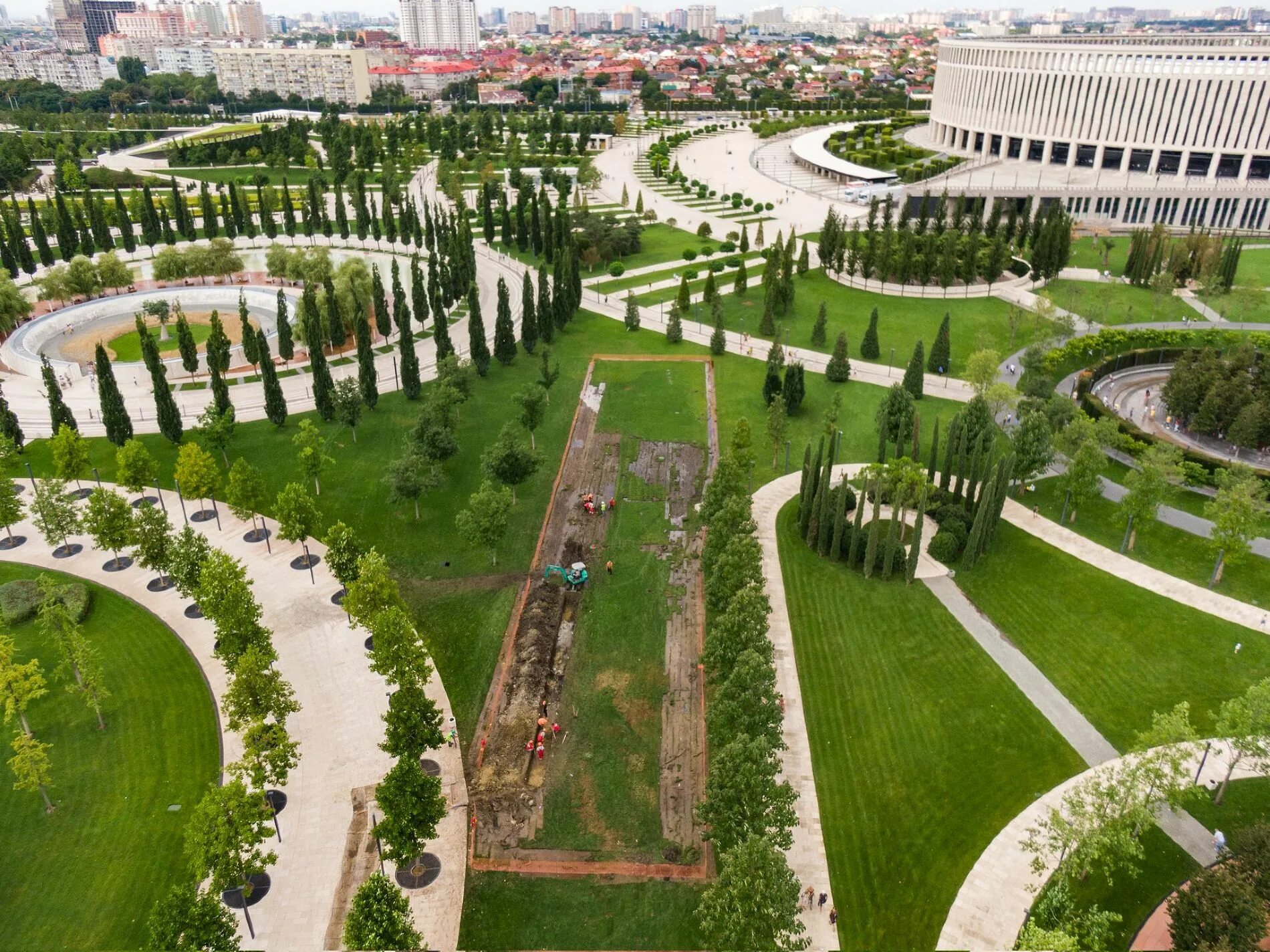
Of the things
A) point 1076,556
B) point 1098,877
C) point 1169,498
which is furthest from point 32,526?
point 1169,498

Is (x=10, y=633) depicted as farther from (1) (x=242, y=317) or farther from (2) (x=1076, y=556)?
(2) (x=1076, y=556)

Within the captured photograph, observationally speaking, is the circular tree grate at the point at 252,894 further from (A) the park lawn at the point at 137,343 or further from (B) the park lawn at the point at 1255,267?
(B) the park lawn at the point at 1255,267

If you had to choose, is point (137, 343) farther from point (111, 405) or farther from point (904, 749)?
point (904, 749)

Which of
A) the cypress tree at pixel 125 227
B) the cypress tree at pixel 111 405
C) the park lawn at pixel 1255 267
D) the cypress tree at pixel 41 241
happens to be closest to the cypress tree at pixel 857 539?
the cypress tree at pixel 111 405

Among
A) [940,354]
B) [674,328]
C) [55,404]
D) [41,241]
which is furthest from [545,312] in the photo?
[41,241]

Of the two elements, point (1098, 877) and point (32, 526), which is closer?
point (1098, 877)
